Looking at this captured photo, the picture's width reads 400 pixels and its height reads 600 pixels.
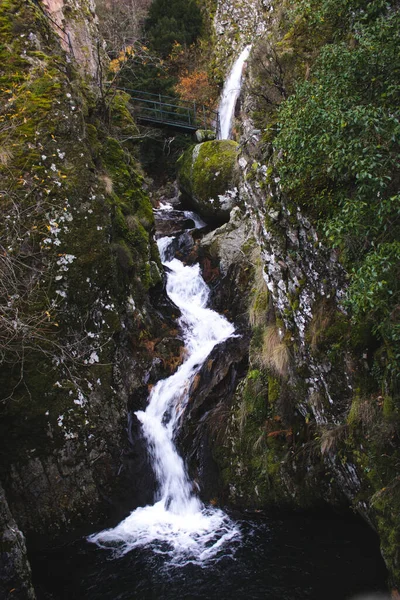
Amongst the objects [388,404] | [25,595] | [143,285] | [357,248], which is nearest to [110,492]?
[25,595]

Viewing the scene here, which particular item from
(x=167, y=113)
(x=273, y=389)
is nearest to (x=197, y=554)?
(x=273, y=389)

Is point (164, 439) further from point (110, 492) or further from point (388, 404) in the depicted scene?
point (388, 404)

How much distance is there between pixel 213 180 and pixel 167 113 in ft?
22.5

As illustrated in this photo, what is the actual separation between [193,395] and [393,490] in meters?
4.87

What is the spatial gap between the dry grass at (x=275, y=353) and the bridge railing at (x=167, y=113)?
1391 centimetres

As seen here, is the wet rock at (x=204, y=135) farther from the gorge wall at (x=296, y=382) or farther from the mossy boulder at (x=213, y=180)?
the gorge wall at (x=296, y=382)

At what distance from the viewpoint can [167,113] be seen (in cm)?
1991

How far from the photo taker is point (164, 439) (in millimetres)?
8820

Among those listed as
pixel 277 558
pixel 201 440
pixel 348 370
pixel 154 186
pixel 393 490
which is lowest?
pixel 277 558

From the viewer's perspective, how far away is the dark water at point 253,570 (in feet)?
19.5

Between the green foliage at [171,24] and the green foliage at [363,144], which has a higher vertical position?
the green foliage at [171,24]

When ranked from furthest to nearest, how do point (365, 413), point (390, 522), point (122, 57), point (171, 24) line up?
point (171, 24) < point (122, 57) < point (365, 413) < point (390, 522)

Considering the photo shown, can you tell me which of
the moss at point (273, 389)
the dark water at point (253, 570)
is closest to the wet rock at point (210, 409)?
the moss at point (273, 389)

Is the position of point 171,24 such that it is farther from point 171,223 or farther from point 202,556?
point 202,556
